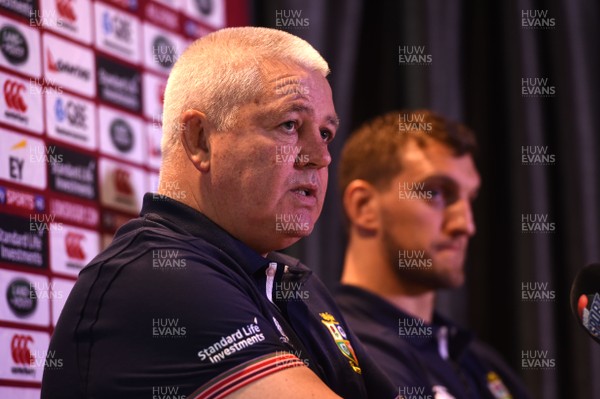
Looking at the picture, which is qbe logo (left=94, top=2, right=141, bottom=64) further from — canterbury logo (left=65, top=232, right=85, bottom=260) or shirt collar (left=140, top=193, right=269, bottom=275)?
shirt collar (left=140, top=193, right=269, bottom=275)

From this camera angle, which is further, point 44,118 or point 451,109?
point 451,109

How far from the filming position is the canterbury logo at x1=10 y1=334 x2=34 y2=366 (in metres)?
2.11

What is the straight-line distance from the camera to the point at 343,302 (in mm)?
2777

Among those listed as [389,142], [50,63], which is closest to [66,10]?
[50,63]

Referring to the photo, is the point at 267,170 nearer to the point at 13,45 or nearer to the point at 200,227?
the point at 200,227

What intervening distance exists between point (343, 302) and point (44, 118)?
96 centimetres

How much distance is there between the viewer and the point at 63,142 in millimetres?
2338

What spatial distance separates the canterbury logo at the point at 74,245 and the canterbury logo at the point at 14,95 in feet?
1.01

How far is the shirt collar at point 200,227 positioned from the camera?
169 cm

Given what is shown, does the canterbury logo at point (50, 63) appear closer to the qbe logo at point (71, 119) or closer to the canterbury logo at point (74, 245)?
the qbe logo at point (71, 119)

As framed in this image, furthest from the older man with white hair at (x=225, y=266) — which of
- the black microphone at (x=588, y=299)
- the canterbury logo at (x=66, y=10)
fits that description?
the canterbury logo at (x=66, y=10)

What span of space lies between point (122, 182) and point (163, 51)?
42cm

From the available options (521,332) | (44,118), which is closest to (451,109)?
(521,332)

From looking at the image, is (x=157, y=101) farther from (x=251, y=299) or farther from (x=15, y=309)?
(x=251, y=299)
